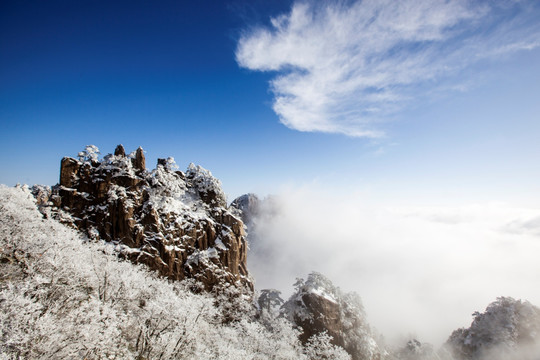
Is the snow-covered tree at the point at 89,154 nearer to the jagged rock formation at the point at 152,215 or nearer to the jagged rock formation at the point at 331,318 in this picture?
the jagged rock formation at the point at 152,215

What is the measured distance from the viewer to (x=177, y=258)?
60.6 metres

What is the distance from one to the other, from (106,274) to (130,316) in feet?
A: 27.3

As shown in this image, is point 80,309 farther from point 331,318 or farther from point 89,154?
point 331,318

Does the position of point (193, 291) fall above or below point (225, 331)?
above

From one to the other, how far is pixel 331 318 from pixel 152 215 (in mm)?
56759

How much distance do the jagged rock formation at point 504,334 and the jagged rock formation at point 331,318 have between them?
115 feet

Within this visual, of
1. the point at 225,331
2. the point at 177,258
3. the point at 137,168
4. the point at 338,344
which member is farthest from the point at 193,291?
the point at 338,344

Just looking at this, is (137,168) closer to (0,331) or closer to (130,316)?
(130,316)

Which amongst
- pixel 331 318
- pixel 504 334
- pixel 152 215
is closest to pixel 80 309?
pixel 152 215

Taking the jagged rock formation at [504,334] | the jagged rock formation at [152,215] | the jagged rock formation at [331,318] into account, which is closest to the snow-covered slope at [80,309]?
the jagged rock formation at [152,215]

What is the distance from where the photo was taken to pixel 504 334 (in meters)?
77.0

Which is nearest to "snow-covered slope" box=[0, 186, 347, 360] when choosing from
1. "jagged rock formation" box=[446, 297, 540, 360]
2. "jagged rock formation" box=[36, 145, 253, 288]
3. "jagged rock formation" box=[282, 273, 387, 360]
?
"jagged rock formation" box=[36, 145, 253, 288]

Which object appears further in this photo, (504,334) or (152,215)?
(504,334)

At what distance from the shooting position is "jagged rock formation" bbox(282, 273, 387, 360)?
65.9 meters
